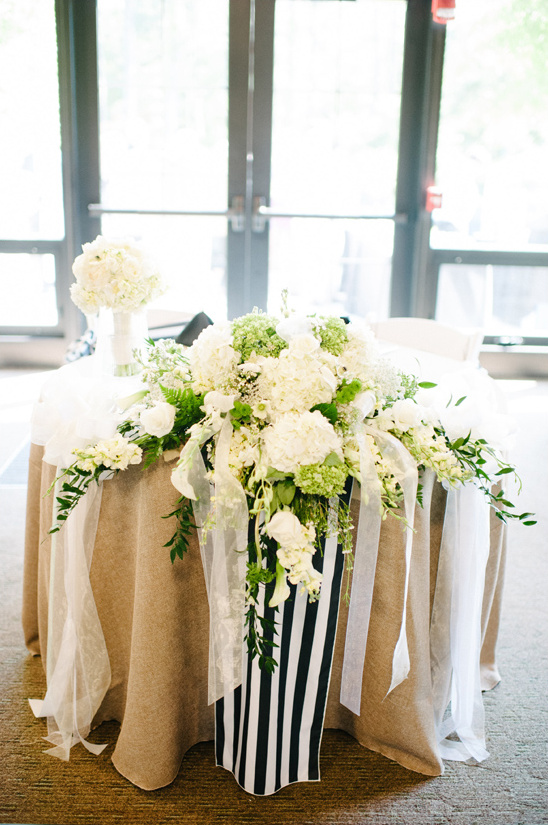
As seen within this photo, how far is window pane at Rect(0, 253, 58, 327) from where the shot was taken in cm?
526

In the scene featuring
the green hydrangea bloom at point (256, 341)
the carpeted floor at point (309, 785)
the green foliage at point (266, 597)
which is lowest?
the carpeted floor at point (309, 785)

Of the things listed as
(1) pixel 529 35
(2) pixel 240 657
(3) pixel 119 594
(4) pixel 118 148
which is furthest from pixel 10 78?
(2) pixel 240 657

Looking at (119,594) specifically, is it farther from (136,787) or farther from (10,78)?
(10,78)

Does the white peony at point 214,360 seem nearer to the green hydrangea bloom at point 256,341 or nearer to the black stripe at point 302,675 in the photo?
the green hydrangea bloom at point 256,341

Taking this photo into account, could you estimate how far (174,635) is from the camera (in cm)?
171

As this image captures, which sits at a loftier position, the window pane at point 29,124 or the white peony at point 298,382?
the window pane at point 29,124

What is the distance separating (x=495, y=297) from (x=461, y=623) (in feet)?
13.2

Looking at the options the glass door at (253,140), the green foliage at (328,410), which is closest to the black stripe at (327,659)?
the green foliage at (328,410)

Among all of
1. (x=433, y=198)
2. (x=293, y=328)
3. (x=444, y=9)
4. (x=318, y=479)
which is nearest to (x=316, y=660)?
(x=318, y=479)

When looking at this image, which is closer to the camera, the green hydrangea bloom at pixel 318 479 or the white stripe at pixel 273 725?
the green hydrangea bloom at pixel 318 479

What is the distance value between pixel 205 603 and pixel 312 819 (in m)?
0.54

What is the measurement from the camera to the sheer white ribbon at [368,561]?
150 cm

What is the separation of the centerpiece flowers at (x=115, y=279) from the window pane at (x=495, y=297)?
365 cm

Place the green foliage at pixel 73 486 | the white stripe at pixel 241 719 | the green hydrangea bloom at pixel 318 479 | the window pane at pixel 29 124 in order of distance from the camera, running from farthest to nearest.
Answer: the window pane at pixel 29 124, the white stripe at pixel 241 719, the green foliage at pixel 73 486, the green hydrangea bloom at pixel 318 479
